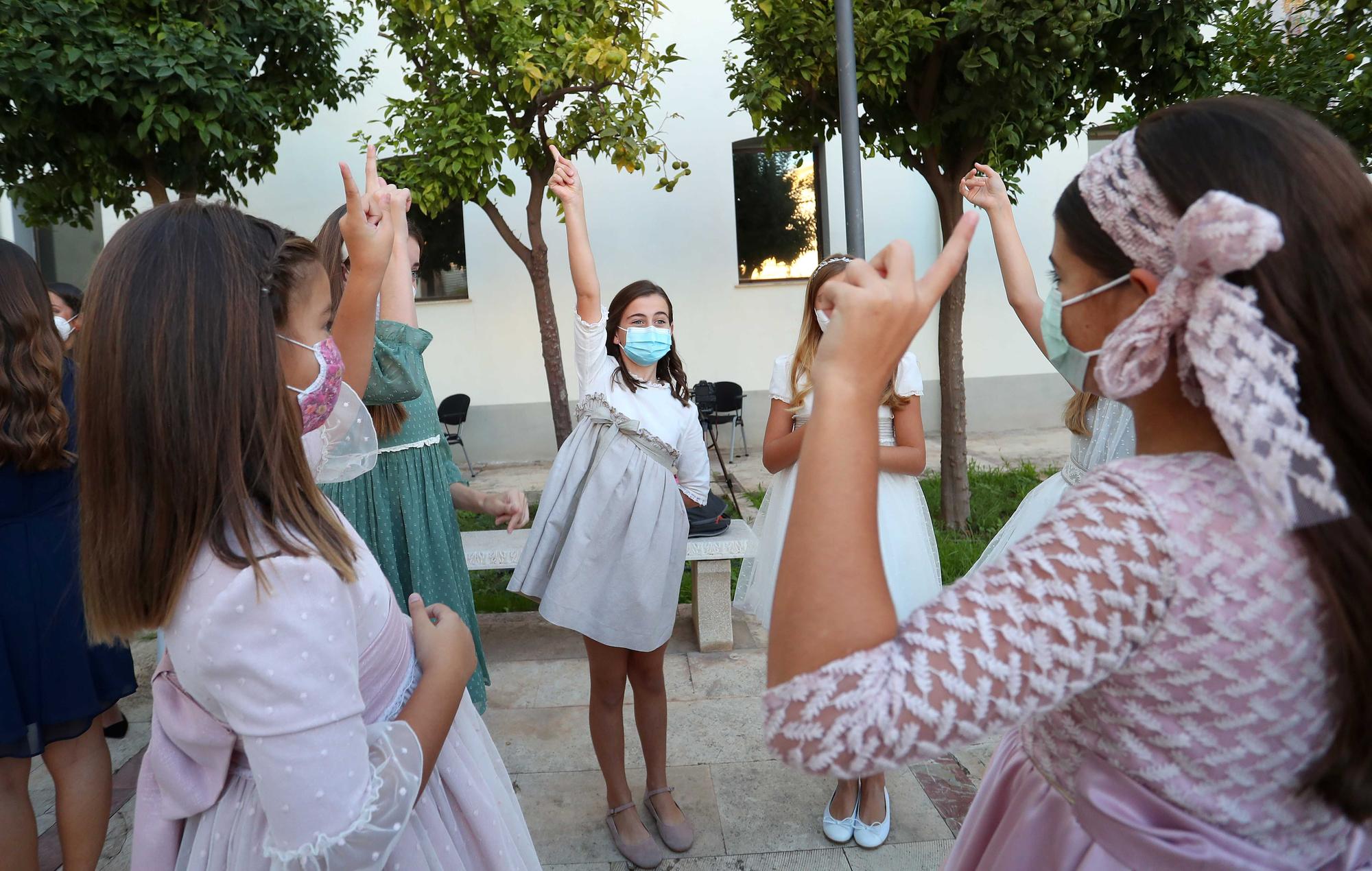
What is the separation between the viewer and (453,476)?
2934 mm

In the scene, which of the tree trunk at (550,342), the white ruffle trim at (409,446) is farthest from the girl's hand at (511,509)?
the tree trunk at (550,342)

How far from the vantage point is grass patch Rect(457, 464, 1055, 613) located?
5285 millimetres

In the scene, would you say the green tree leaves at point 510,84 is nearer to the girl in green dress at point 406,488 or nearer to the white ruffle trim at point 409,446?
the girl in green dress at point 406,488

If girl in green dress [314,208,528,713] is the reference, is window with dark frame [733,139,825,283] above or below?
above

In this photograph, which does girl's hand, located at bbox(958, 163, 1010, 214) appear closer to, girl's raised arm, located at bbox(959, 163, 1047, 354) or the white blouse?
girl's raised arm, located at bbox(959, 163, 1047, 354)

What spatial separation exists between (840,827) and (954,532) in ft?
11.7

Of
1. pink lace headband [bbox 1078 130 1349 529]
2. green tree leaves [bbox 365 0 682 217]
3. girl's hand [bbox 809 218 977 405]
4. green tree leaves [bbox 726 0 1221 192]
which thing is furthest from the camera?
green tree leaves [bbox 365 0 682 217]

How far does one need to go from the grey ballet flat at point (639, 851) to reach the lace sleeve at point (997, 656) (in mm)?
2246

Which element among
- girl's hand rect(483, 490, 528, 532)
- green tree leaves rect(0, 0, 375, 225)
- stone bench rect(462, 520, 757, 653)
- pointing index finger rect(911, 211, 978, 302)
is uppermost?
green tree leaves rect(0, 0, 375, 225)

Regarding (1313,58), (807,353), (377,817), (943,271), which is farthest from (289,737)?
(1313,58)

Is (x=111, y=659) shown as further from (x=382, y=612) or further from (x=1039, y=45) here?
(x=1039, y=45)

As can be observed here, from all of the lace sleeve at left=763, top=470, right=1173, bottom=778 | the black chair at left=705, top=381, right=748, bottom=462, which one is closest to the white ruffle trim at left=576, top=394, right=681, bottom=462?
the lace sleeve at left=763, top=470, right=1173, bottom=778

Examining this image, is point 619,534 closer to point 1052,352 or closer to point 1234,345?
point 1052,352

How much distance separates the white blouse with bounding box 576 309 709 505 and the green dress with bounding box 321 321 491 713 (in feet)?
1.72
